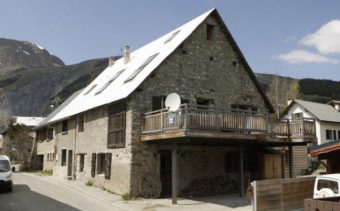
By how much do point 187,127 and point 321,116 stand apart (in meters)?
32.9

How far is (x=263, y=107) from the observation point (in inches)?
1021

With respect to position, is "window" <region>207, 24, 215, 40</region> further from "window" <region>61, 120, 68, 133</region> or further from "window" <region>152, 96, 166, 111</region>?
"window" <region>61, 120, 68, 133</region>

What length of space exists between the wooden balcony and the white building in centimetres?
2315

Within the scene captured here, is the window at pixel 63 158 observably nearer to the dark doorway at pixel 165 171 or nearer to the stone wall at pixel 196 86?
the dark doorway at pixel 165 171

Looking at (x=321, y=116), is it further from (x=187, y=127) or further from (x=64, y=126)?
(x=187, y=127)

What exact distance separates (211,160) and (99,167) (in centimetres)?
728

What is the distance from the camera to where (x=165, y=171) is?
21312mm

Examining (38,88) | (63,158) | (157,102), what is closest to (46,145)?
(63,158)

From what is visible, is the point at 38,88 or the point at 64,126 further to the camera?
the point at 38,88

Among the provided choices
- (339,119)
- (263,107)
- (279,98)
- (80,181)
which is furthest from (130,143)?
(279,98)

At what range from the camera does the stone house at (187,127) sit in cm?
1841

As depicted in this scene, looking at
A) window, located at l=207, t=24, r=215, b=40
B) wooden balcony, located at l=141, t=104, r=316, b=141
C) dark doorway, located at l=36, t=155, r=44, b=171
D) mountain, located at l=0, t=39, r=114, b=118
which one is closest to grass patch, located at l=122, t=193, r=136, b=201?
wooden balcony, located at l=141, t=104, r=316, b=141

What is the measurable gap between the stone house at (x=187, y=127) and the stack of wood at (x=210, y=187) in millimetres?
57

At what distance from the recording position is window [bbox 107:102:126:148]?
69.2 feet
